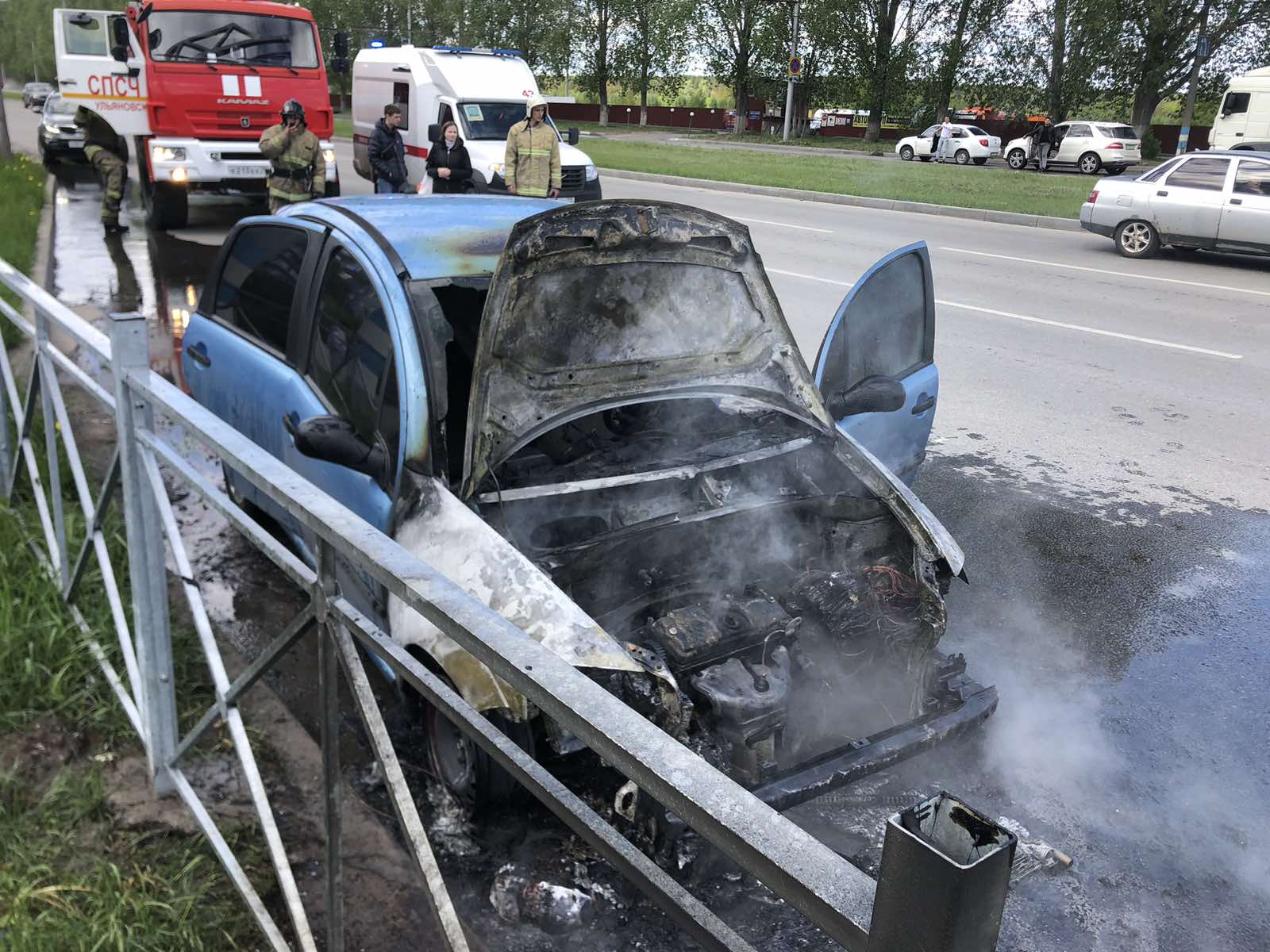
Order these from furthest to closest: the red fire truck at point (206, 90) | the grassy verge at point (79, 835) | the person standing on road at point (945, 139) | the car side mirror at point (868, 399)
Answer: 1. the person standing on road at point (945, 139)
2. the red fire truck at point (206, 90)
3. the car side mirror at point (868, 399)
4. the grassy verge at point (79, 835)

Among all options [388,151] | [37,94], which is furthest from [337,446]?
[37,94]

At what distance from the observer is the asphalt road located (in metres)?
2.93

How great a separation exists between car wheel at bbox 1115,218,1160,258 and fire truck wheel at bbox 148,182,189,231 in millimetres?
12201

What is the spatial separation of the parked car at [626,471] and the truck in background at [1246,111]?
25.9 meters

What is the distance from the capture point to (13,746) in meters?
3.00

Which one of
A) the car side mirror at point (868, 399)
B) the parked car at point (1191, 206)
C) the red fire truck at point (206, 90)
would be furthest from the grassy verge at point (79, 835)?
the parked car at point (1191, 206)

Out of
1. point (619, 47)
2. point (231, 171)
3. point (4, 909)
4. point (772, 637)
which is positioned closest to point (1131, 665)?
point (772, 637)

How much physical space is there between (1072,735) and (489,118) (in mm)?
13547

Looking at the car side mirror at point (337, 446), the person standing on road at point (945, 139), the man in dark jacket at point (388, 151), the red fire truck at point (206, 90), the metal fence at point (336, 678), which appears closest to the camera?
the metal fence at point (336, 678)

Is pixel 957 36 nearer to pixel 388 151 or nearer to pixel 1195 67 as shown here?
pixel 1195 67

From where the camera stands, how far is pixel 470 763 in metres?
2.90

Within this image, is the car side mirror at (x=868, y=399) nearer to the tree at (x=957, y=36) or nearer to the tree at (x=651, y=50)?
the tree at (x=957, y=36)

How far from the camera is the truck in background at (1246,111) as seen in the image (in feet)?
81.2

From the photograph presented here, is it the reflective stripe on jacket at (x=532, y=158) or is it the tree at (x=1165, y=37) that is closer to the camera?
the reflective stripe on jacket at (x=532, y=158)
